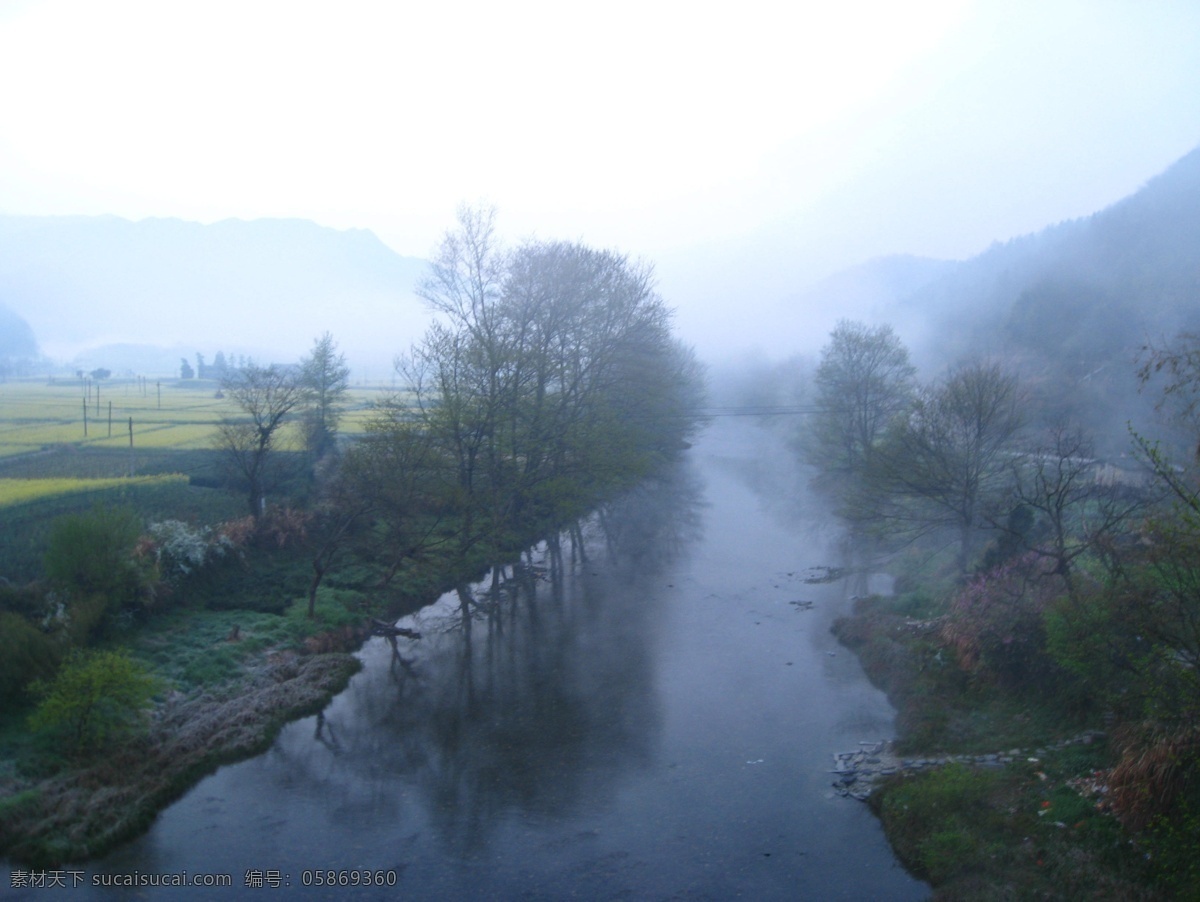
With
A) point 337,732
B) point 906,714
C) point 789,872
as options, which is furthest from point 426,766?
point 906,714

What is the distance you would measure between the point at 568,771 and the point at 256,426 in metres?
14.2

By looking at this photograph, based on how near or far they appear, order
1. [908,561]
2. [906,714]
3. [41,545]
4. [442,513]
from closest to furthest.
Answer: [906,714] → [41,545] → [442,513] → [908,561]

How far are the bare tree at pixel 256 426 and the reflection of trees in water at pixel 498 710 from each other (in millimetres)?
5899

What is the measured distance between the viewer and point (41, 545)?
42.2 ft

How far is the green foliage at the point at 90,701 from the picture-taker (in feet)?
29.6

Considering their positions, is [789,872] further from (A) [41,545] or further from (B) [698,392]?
(B) [698,392]

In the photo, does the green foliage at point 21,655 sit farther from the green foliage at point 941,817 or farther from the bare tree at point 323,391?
the bare tree at point 323,391

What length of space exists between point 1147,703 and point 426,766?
775 cm

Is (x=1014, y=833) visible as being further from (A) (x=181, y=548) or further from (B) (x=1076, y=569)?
(A) (x=181, y=548)

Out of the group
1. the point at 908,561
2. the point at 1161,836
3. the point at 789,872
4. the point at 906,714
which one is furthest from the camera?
the point at 908,561

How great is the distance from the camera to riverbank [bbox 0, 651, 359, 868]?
25.2 ft

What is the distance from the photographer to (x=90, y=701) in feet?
30.0

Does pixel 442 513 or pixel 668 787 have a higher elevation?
pixel 442 513

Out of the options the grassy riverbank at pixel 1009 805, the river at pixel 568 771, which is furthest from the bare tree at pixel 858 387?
the grassy riverbank at pixel 1009 805
